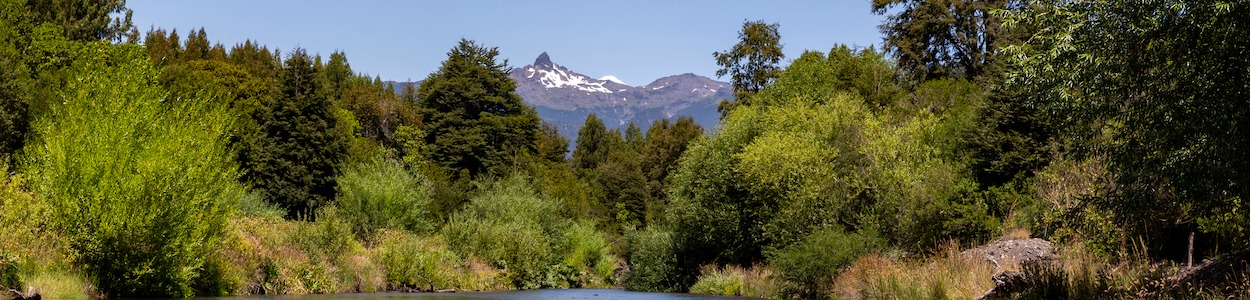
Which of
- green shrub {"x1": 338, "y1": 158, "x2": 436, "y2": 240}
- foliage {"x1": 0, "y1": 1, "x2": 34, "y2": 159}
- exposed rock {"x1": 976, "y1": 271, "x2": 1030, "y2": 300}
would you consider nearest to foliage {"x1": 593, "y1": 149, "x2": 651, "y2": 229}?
green shrub {"x1": 338, "y1": 158, "x2": 436, "y2": 240}

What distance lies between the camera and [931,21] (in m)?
53.7

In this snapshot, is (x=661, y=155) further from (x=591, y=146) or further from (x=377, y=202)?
(x=377, y=202)

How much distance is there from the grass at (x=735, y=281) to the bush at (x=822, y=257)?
11.3ft

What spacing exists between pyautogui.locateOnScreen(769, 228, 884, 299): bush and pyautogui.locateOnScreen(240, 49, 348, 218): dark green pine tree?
32949mm

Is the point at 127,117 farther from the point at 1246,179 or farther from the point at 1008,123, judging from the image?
the point at 1008,123

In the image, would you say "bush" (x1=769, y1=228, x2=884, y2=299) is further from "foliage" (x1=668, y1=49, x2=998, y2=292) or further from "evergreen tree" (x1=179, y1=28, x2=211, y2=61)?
"evergreen tree" (x1=179, y1=28, x2=211, y2=61)

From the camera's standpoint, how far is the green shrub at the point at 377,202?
45.7 m

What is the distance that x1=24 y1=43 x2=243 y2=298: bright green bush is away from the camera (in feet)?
70.4

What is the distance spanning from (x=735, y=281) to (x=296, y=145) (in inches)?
1164

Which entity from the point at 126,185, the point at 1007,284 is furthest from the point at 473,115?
the point at 1007,284

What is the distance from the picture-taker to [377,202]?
1829 inches

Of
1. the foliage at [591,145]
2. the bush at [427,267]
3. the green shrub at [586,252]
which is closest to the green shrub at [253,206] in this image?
the bush at [427,267]

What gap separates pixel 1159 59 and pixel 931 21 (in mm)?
42171

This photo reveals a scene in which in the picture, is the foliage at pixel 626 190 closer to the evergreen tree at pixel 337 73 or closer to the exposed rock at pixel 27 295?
the evergreen tree at pixel 337 73
